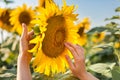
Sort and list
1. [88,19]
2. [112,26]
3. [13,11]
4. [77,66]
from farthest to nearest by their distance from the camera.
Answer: [88,19] → [13,11] → [112,26] → [77,66]

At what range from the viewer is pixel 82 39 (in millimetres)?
3842

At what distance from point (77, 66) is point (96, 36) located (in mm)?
3567

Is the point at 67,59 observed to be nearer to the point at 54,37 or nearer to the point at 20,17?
the point at 54,37

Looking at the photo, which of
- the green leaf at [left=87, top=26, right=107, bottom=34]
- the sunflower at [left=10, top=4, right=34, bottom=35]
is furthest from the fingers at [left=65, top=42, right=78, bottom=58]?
the sunflower at [left=10, top=4, right=34, bottom=35]

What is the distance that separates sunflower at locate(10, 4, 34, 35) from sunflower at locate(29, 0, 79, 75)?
1865 millimetres

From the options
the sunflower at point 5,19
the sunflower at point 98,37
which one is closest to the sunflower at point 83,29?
the sunflower at point 5,19

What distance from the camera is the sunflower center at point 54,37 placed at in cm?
160

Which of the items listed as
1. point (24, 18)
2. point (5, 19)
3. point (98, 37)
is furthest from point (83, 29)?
point (98, 37)

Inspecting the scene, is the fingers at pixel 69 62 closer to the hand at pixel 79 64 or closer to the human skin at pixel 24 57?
the hand at pixel 79 64

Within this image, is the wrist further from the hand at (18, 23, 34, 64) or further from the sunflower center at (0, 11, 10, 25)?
the sunflower center at (0, 11, 10, 25)

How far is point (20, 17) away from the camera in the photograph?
3.68m

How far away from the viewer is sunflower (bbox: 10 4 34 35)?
11.9 ft

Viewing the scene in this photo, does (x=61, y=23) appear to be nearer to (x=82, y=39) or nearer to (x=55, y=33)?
(x=55, y=33)

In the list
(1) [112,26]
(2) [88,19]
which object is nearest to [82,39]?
(2) [88,19]
